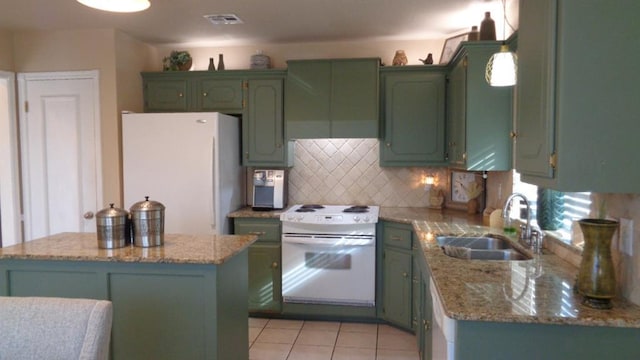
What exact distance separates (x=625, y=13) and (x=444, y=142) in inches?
92.7

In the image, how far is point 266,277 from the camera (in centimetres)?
369

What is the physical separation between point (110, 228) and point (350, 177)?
7.71 feet

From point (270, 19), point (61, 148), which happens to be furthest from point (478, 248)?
point (61, 148)

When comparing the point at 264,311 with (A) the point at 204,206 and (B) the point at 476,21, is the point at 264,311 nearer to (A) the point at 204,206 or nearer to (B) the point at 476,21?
(A) the point at 204,206

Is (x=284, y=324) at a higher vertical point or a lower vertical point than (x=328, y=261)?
lower

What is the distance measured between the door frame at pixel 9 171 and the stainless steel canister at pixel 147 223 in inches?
86.8

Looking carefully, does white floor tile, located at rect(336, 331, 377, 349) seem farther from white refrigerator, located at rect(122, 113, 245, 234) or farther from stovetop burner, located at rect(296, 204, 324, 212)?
white refrigerator, located at rect(122, 113, 245, 234)

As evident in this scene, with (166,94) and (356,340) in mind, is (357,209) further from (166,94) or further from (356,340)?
(166,94)

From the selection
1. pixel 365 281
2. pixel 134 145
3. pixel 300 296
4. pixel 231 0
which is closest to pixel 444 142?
pixel 365 281

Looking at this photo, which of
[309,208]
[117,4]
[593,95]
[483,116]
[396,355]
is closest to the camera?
[593,95]

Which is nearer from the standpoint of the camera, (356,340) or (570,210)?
(570,210)

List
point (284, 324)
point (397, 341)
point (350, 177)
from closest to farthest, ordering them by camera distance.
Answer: point (397, 341), point (284, 324), point (350, 177)

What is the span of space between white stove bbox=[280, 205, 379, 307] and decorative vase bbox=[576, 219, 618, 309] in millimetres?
2059

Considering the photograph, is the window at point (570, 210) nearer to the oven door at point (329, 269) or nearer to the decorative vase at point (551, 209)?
the decorative vase at point (551, 209)
